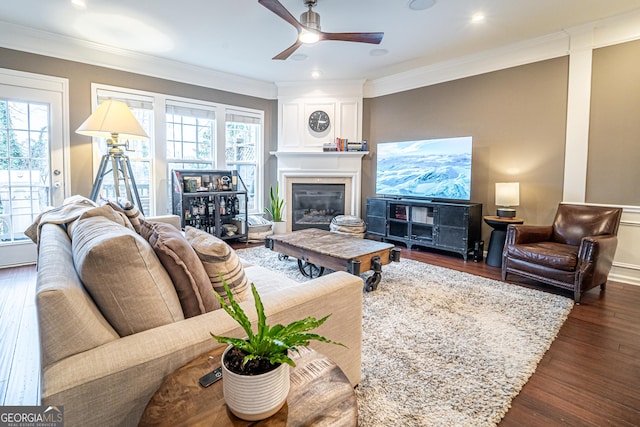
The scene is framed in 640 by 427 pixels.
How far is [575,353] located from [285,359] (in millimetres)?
2208

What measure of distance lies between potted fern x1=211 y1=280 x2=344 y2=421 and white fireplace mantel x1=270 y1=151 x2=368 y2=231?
16.2ft

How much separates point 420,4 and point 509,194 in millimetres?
2311

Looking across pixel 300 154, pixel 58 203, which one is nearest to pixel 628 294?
pixel 300 154

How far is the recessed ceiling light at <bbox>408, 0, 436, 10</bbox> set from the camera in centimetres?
300

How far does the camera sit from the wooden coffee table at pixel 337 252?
2.87m

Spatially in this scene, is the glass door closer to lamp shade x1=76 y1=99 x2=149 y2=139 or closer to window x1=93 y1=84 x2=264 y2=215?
window x1=93 y1=84 x2=264 y2=215

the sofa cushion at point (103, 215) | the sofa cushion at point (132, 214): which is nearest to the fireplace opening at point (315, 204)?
the sofa cushion at point (132, 214)

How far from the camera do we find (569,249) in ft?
10.2

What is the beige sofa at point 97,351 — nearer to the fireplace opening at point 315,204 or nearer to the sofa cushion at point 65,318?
the sofa cushion at point 65,318

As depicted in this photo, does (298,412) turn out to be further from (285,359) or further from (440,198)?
(440,198)

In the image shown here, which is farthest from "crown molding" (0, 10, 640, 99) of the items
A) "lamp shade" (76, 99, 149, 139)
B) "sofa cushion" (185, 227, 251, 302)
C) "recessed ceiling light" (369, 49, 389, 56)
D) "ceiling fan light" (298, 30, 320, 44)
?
"sofa cushion" (185, 227, 251, 302)

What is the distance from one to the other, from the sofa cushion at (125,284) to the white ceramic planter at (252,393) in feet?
1.33

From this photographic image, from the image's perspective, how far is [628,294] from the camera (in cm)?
310

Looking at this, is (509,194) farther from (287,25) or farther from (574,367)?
(287,25)
